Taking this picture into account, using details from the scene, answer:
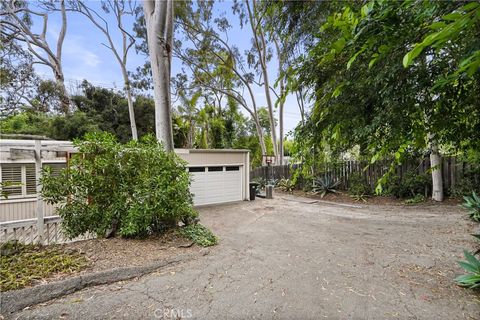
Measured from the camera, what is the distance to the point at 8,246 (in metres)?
3.55

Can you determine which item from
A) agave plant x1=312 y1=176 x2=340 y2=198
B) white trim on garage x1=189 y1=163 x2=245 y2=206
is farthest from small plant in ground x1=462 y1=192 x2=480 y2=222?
white trim on garage x1=189 y1=163 x2=245 y2=206

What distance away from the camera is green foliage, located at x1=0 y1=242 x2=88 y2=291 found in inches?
111

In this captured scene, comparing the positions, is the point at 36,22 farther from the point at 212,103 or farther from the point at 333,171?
the point at 333,171

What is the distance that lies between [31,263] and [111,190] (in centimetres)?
157

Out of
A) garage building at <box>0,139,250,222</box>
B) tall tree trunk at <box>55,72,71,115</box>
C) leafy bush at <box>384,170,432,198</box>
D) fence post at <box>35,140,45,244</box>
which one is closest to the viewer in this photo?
fence post at <box>35,140,45,244</box>

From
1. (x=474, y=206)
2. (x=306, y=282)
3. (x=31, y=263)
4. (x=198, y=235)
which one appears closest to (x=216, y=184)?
(x=198, y=235)

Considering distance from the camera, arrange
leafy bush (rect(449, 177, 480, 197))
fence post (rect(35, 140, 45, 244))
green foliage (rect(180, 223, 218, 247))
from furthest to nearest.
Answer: leafy bush (rect(449, 177, 480, 197))
green foliage (rect(180, 223, 218, 247))
fence post (rect(35, 140, 45, 244))

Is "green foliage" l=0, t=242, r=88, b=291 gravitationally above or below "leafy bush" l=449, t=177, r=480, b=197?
below

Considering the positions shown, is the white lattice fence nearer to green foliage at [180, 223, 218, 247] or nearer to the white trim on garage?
green foliage at [180, 223, 218, 247]

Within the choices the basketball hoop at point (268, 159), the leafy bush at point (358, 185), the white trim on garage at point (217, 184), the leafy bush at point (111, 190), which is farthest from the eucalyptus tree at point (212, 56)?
the leafy bush at point (111, 190)

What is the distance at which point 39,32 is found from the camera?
644 inches

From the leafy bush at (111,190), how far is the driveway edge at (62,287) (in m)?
1.03

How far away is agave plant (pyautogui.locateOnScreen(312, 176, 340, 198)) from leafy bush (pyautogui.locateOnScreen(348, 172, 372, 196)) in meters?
0.66

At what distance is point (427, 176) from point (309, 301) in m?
8.03
